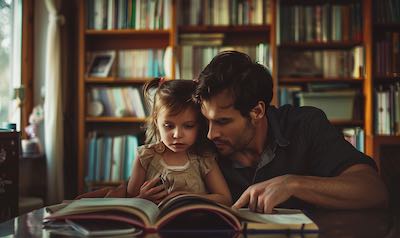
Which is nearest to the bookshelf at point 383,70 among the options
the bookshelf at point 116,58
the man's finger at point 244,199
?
the bookshelf at point 116,58

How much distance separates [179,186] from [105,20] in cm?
241

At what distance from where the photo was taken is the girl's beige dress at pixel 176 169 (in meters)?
1.80

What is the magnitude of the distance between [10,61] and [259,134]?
8.17 feet

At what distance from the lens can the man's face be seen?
5.28ft

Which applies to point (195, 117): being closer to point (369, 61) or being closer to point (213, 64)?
point (213, 64)

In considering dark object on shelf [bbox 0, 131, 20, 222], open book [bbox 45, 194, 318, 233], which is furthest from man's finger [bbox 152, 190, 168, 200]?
dark object on shelf [bbox 0, 131, 20, 222]

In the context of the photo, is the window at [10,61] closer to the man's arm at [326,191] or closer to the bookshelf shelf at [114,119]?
the bookshelf shelf at [114,119]

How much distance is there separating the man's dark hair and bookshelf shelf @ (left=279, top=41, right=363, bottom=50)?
86.5 inches

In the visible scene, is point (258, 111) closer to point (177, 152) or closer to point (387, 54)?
point (177, 152)

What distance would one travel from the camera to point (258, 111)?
170cm

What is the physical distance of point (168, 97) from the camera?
1780 millimetres

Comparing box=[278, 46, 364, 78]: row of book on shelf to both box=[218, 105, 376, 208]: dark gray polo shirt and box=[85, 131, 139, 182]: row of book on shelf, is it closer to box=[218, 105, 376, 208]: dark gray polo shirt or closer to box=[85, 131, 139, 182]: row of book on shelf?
box=[85, 131, 139, 182]: row of book on shelf

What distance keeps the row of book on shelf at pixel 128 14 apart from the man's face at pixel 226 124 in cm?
234

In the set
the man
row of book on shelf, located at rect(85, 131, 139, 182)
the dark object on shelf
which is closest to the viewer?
the man
